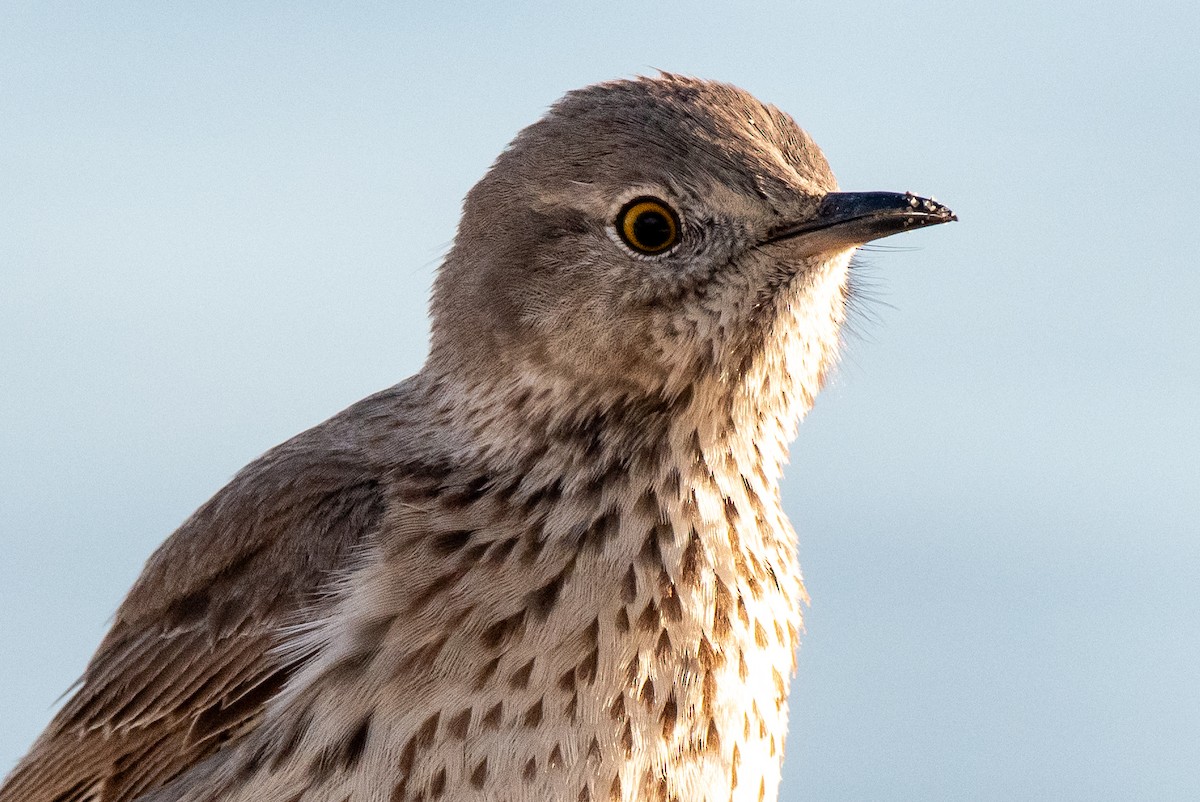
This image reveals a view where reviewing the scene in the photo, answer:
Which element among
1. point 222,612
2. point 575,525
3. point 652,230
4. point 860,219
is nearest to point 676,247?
point 652,230

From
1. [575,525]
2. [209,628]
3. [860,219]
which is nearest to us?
[860,219]

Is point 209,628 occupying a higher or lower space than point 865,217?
lower

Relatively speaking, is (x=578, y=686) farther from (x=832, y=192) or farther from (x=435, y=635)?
(x=832, y=192)

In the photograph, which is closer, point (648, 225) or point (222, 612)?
point (648, 225)

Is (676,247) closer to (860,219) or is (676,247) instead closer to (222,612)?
(860,219)

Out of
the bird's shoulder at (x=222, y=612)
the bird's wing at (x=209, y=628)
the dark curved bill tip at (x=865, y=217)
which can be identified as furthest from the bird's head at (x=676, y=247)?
the bird's wing at (x=209, y=628)

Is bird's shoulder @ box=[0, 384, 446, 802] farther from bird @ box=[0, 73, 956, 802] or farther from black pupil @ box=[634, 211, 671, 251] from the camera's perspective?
black pupil @ box=[634, 211, 671, 251]

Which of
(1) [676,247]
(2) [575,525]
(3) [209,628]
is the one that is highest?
(1) [676,247]

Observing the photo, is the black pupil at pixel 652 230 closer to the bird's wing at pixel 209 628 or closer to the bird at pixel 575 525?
the bird at pixel 575 525

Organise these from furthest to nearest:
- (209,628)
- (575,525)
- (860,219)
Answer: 1. (209,628)
2. (575,525)
3. (860,219)
